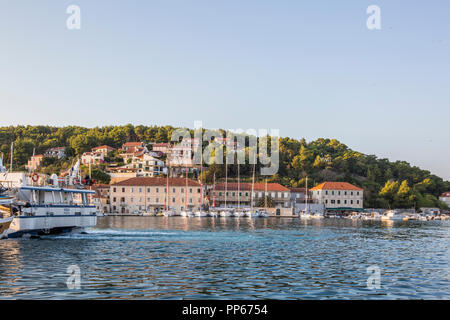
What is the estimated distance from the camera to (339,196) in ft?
413

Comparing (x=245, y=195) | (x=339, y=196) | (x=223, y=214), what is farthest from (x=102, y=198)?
(x=339, y=196)

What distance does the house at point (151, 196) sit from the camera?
113188mm

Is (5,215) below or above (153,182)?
below

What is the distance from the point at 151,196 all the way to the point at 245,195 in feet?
83.0

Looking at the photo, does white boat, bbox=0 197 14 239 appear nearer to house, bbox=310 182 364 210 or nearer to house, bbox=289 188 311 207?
house, bbox=289 188 311 207

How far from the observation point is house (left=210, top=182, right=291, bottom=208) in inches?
4756

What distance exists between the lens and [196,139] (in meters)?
178

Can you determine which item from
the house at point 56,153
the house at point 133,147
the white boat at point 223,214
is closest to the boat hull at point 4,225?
the white boat at point 223,214

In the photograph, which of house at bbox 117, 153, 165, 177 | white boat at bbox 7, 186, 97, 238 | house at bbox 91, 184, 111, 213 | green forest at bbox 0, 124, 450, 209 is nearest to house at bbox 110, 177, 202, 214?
house at bbox 91, 184, 111, 213

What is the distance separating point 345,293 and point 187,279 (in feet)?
22.7

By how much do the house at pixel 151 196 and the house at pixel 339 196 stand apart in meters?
35.0

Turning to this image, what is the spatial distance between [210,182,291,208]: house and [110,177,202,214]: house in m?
8.67

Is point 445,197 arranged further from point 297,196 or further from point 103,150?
point 103,150
